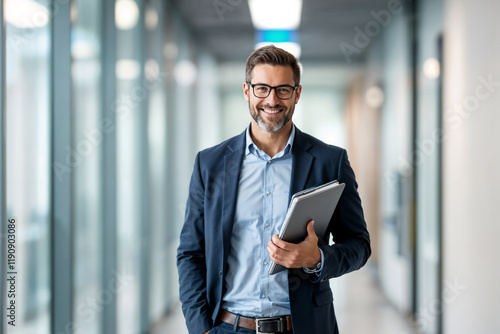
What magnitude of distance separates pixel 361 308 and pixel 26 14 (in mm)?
3185

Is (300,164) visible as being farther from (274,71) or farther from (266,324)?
(266,324)

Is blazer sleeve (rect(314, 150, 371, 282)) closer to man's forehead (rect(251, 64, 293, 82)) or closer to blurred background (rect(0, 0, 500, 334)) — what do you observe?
man's forehead (rect(251, 64, 293, 82))

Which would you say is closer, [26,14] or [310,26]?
[26,14]

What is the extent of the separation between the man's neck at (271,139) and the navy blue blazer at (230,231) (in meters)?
0.04

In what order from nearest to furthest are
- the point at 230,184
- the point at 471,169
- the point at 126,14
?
the point at 230,184 < the point at 471,169 < the point at 126,14

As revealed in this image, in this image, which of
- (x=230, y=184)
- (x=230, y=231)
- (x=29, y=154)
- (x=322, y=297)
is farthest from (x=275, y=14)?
(x=322, y=297)

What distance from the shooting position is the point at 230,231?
1.63 m

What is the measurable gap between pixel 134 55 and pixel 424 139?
7.56ft

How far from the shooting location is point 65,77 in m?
2.76

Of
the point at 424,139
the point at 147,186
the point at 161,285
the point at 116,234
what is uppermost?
the point at 424,139

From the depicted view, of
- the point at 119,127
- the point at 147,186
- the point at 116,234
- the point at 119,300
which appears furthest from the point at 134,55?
the point at 119,300

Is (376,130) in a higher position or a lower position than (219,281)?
higher

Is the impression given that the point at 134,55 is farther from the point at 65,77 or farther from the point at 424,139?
the point at 424,139

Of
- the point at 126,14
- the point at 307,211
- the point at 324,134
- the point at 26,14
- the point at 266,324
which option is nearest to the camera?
the point at 307,211
